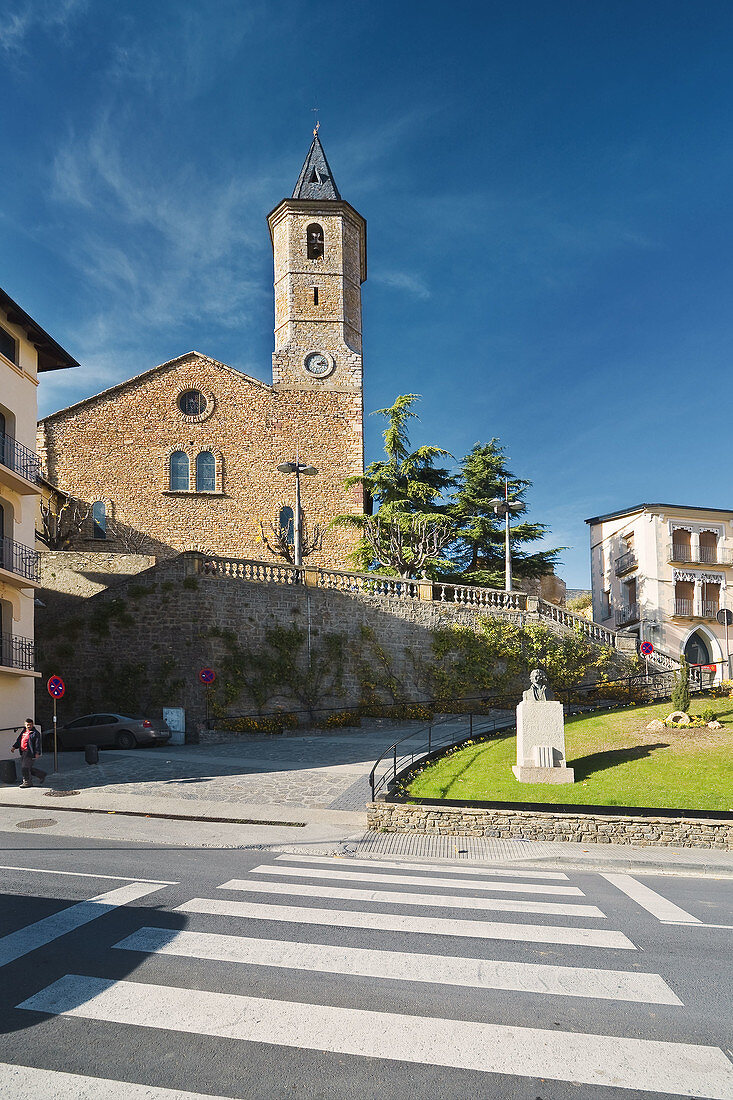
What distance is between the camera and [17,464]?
66.7 ft

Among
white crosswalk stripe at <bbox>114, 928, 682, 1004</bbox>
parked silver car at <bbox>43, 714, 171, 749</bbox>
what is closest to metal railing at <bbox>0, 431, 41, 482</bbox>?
parked silver car at <bbox>43, 714, 171, 749</bbox>

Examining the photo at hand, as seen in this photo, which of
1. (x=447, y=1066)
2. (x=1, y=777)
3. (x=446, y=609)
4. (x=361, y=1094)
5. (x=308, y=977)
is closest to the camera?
(x=361, y=1094)

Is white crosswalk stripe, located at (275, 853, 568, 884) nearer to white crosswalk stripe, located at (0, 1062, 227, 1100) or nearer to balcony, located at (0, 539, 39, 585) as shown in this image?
white crosswalk stripe, located at (0, 1062, 227, 1100)

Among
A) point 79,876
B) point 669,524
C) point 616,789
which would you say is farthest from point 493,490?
point 79,876

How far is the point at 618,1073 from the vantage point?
14.1 ft

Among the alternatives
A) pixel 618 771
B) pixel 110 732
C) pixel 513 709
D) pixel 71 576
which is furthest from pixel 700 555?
pixel 71 576

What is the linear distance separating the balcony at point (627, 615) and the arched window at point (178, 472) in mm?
23223

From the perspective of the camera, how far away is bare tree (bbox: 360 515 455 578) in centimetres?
3147

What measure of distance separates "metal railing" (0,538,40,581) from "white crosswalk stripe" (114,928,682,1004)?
15.8 metres

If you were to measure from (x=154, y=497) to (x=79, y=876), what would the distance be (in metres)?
29.5

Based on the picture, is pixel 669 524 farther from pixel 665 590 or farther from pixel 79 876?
pixel 79 876

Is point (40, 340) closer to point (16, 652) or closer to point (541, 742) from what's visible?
point (16, 652)

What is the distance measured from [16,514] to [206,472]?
55.1 ft

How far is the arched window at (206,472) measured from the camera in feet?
122
